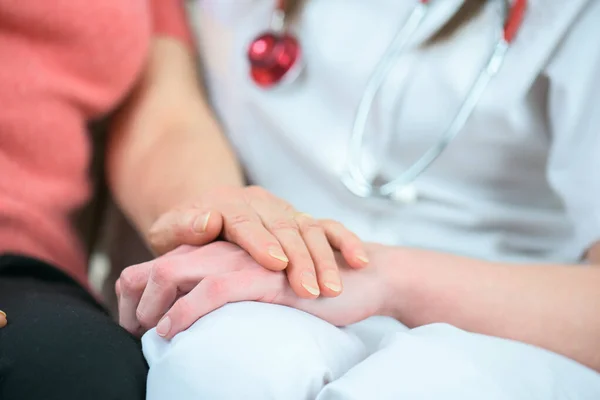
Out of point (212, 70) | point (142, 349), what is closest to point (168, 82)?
point (212, 70)

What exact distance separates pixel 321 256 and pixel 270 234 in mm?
46

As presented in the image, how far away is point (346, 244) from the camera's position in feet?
1.71

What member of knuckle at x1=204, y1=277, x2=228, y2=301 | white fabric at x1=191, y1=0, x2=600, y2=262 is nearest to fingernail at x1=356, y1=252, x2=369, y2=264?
knuckle at x1=204, y1=277, x2=228, y2=301

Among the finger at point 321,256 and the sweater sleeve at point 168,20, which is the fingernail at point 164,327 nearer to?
the finger at point 321,256

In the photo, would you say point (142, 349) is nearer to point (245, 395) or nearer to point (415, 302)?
point (245, 395)

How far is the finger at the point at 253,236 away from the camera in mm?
485

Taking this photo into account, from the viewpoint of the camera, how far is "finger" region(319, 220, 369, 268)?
1.68 ft

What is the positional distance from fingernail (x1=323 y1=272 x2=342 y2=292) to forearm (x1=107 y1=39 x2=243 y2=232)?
241 millimetres

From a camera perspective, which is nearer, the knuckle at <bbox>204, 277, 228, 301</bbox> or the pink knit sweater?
the knuckle at <bbox>204, 277, 228, 301</bbox>

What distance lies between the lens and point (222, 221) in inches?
21.5

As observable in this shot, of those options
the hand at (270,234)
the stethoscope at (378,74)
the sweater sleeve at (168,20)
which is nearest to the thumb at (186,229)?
the hand at (270,234)

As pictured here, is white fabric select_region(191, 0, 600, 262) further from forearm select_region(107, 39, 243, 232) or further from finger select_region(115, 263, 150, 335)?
finger select_region(115, 263, 150, 335)

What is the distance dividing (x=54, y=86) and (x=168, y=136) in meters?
0.14

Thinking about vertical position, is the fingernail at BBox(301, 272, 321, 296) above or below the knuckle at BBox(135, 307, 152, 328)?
above
